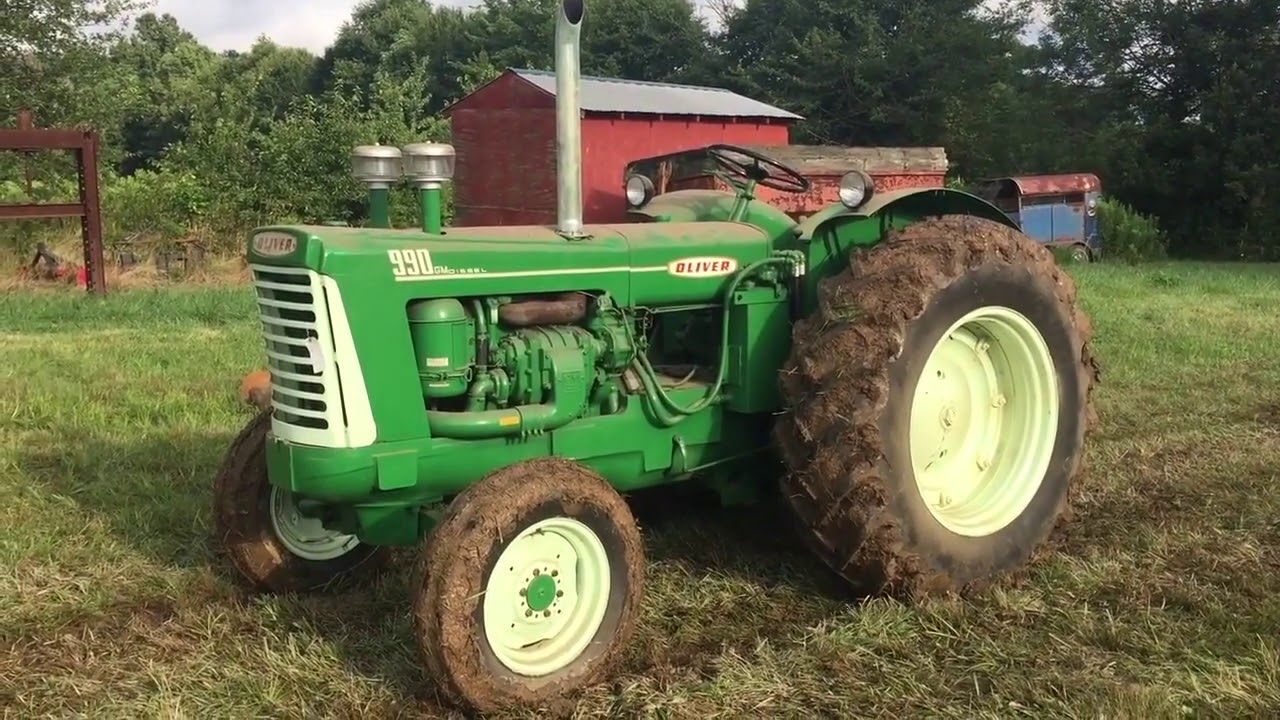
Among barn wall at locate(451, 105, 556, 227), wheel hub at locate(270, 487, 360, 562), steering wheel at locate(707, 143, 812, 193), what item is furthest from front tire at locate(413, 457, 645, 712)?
barn wall at locate(451, 105, 556, 227)

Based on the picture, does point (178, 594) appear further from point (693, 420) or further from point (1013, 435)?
point (1013, 435)

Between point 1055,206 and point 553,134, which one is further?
point 1055,206

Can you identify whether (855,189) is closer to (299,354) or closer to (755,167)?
(755,167)

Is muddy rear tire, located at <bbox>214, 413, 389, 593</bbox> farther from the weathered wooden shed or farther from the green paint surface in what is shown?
the weathered wooden shed

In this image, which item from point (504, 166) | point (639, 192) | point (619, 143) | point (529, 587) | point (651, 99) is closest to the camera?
point (529, 587)

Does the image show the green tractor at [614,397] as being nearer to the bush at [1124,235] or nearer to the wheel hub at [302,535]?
the wheel hub at [302,535]

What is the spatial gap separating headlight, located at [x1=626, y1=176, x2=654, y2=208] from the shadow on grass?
1.20 metres

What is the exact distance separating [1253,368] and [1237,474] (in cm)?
308

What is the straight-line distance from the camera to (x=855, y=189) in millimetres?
3988

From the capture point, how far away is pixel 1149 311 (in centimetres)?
1083

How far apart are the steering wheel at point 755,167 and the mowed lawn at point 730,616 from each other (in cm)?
138

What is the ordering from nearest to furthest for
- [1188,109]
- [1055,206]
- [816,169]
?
[816,169] → [1055,206] → [1188,109]

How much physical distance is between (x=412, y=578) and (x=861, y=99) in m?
28.9

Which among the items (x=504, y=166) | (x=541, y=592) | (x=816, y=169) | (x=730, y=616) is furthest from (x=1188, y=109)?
(x=541, y=592)
